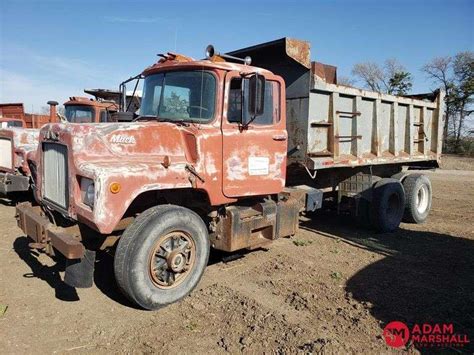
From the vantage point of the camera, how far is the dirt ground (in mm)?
3641

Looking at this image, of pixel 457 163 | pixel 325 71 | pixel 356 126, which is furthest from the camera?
pixel 457 163

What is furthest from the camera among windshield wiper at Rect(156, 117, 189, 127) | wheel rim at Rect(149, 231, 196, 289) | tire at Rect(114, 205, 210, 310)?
windshield wiper at Rect(156, 117, 189, 127)

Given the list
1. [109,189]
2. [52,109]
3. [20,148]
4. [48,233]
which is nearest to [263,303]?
[109,189]

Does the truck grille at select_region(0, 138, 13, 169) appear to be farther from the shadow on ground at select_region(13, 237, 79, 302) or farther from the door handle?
the door handle

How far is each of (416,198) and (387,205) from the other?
126 cm

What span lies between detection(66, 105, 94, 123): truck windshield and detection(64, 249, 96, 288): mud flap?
282 inches

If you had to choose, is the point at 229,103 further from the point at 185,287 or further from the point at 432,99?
the point at 432,99

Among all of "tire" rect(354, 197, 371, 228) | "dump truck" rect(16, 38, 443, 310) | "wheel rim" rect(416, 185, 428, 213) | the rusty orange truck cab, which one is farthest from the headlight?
the rusty orange truck cab

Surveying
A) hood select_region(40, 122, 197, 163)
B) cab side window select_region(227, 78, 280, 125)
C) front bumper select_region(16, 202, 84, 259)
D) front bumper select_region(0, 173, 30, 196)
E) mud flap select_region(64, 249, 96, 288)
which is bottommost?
mud flap select_region(64, 249, 96, 288)

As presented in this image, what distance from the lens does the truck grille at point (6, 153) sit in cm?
855

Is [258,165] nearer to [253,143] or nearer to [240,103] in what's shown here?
[253,143]

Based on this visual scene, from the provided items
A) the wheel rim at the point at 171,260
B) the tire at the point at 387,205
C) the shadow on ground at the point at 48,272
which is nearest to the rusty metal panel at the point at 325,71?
Answer: the tire at the point at 387,205

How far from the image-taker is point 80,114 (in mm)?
10547

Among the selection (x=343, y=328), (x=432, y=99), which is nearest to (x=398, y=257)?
(x=343, y=328)
